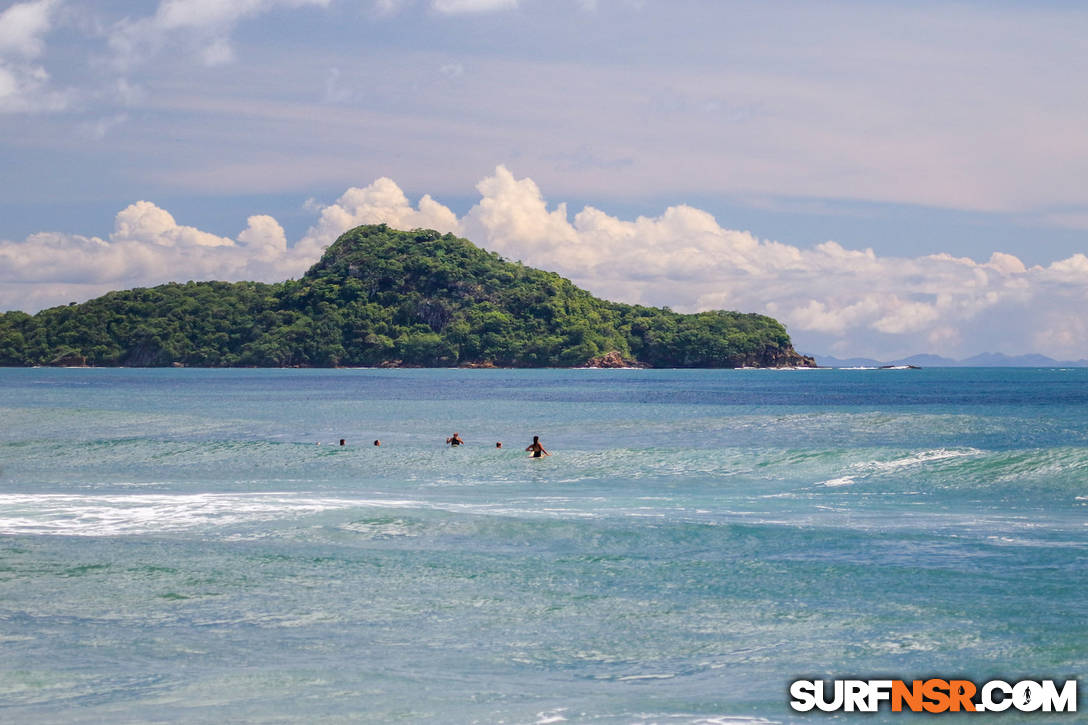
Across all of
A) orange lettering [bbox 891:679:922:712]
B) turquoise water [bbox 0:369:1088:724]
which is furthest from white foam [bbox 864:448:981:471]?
orange lettering [bbox 891:679:922:712]

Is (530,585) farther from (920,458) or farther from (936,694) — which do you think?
(920,458)

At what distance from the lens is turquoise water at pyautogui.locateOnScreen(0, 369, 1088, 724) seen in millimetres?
11391

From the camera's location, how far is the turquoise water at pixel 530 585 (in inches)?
448

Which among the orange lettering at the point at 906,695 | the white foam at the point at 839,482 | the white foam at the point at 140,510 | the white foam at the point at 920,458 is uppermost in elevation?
the white foam at the point at 920,458

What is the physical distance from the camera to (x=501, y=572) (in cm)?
1719

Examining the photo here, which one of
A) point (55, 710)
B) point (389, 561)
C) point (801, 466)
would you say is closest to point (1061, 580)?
point (389, 561)

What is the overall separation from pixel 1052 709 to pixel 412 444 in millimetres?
36842

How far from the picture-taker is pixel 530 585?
53.3 feet

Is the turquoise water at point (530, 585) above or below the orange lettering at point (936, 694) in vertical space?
above

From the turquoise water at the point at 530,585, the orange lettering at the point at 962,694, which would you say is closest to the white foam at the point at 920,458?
the turquoise water at the point at 530,585

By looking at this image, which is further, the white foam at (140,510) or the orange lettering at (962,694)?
the white foam at (140,510)

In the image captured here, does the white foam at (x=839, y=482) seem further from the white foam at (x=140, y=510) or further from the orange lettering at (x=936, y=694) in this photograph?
the orange lettering at (x=936, y=694)

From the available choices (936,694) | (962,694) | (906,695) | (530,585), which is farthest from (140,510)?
(962,694)

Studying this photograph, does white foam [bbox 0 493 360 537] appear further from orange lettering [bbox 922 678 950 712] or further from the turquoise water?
orange lettering [bbox 922 678 950 712]
